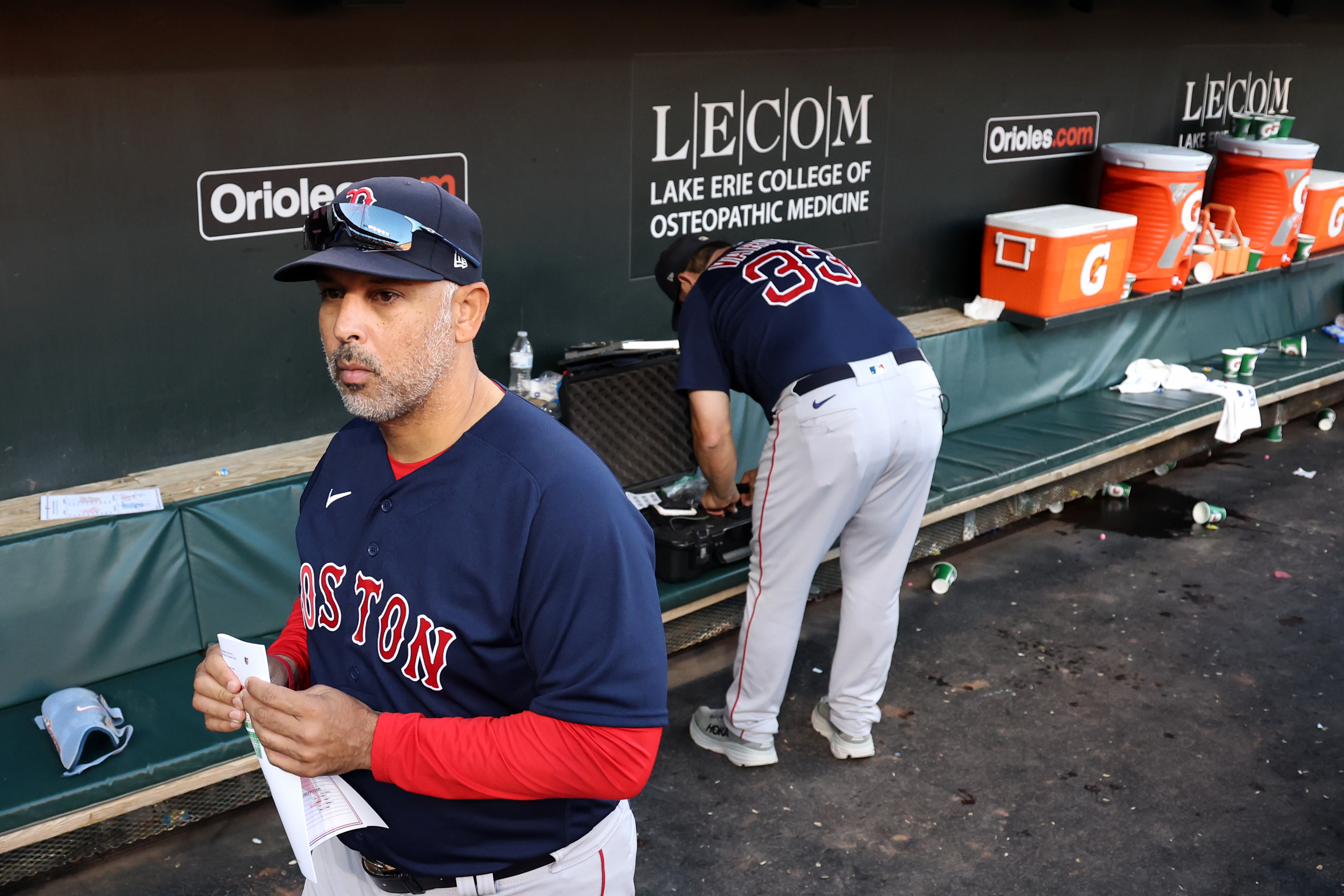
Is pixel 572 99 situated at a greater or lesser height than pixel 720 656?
greater

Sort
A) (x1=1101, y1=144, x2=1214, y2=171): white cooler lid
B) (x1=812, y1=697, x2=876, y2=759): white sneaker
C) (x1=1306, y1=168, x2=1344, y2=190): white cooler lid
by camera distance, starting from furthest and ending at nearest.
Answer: (x1=1306, y1=168, x2=1344, y2=190): white cooler lid, (x1=1101, y1=144, x2=1214, y2=171): white cooler lid, (x1=812, y1=697, x2=876, y2=759): white sneaker

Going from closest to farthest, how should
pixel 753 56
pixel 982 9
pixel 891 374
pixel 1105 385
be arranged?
pixel 891 374, pixel 753 56, pixel 982 9, pixel 1105 385

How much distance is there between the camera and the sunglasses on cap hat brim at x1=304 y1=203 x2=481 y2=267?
154cm

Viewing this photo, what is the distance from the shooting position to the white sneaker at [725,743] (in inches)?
149

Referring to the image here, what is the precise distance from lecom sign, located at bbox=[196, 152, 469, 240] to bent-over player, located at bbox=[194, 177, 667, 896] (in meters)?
2.13

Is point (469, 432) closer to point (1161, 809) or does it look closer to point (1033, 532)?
point (1161, 809)

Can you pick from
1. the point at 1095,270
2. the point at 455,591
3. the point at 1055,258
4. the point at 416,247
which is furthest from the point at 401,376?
the point at 1095,270

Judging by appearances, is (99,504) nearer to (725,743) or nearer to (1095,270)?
(725,743)

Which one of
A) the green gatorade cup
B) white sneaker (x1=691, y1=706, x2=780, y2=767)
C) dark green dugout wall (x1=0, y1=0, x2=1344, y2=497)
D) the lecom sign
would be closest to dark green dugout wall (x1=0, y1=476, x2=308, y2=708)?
dark green dugout wall (x1=0, y1=0, x2=1344, y2=497)

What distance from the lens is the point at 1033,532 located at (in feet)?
18.7

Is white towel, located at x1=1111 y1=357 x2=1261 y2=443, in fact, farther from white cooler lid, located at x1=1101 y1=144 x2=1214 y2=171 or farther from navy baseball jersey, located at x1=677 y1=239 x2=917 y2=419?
navy baseball jersey, located at x1=677 y1=239 x2=917 y2=419

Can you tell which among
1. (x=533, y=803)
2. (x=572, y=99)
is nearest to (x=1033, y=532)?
(x=572, y=99)

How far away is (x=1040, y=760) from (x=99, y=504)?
9.46ft

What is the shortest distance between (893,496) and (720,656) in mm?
1141
